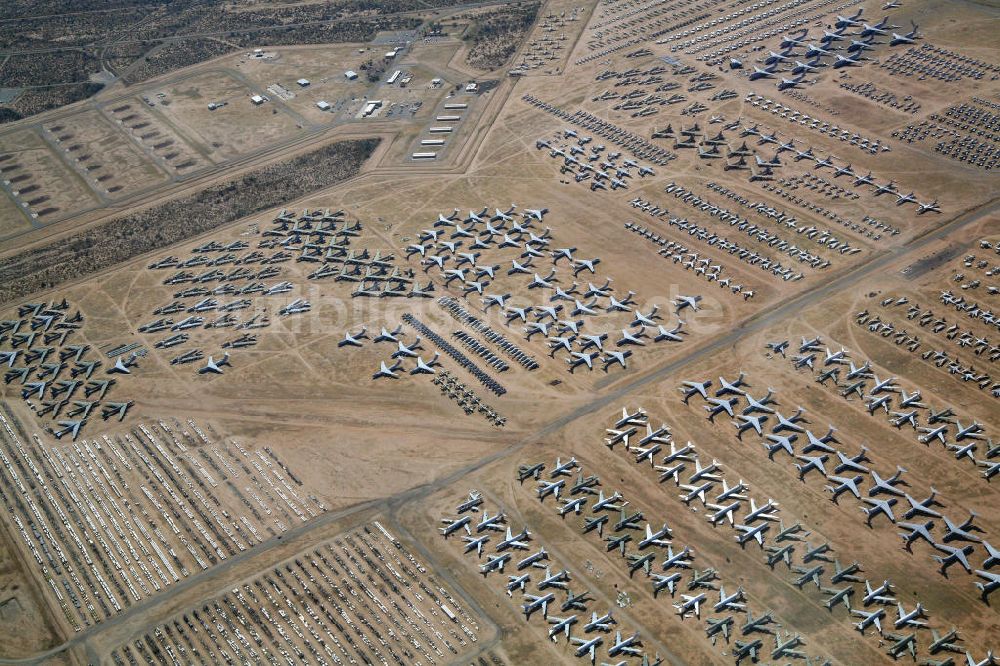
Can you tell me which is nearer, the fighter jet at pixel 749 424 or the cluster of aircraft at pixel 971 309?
the fighter jet at pixel 749 424

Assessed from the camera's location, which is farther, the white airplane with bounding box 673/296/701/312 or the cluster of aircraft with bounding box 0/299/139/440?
the white airplane with bounding box 673/296/701/312

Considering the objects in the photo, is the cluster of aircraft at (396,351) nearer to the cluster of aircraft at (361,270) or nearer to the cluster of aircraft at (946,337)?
the cluster of aircraft at (361,270)

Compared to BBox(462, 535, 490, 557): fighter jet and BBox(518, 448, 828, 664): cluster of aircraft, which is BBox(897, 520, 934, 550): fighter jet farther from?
BBox(462, 535, 490, 557): fighter jet

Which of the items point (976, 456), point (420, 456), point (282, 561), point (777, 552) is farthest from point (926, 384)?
point (282, 561)

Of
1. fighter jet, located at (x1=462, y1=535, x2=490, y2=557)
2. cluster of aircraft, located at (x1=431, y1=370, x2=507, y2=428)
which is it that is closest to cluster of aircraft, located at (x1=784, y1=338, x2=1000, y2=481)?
cluster of aircraft, located at (x1=431, y1=370, x2=507, y2=428)

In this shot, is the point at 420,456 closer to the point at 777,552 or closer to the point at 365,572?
the point at 365,572

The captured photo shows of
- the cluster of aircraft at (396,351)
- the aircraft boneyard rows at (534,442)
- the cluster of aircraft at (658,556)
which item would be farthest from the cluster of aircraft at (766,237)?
the cluster of aircraft at (396,351)

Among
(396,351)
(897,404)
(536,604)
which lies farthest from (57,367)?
(897,404)
